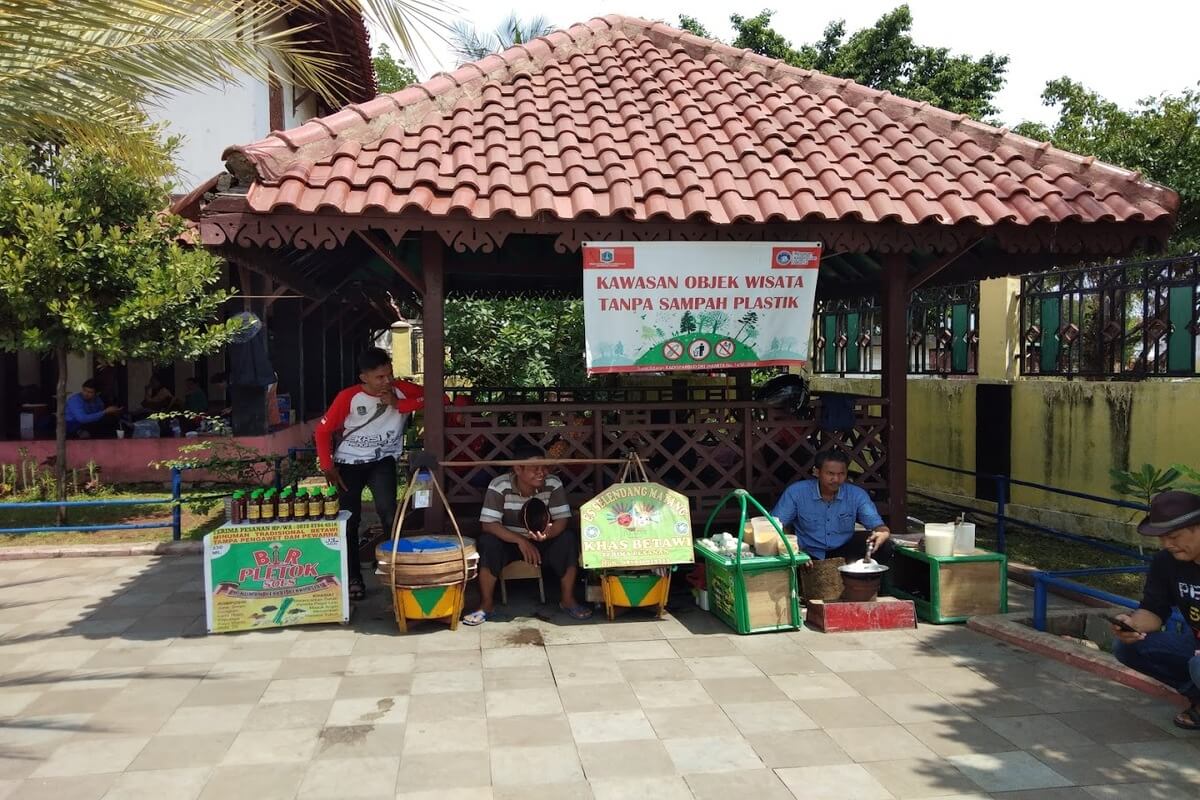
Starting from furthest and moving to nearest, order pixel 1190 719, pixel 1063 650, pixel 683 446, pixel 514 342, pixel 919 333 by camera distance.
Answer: pixel 514 342
pixel 919 333
pixel 683 446
pixel 1063 650
pixel 1190 719

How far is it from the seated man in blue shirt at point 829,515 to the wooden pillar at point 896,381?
633 mm

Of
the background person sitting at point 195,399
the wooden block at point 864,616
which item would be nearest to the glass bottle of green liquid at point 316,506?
the wooden block at point 864,616

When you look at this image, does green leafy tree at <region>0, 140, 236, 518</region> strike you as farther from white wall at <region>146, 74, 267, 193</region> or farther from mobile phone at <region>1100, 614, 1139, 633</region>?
mobile phone at <region>1100, 614, 1139, 633</region>

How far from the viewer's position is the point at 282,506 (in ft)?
19.4

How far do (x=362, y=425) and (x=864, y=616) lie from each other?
3.87 metres

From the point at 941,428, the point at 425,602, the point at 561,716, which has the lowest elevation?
the point at 561,716

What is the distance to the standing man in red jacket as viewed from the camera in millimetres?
6602

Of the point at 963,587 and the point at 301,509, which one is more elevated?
the point at 301,509

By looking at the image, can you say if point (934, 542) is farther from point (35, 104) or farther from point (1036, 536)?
point (35, 104)

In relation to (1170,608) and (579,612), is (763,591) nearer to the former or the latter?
(579,612)

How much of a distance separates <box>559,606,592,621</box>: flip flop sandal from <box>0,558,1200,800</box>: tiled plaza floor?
7.0 inches

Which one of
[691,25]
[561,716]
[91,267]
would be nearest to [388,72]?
[691,25]

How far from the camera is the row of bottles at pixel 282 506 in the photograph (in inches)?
233

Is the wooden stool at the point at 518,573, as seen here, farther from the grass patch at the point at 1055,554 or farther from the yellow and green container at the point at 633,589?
the grass patch at the point at 1055,554
